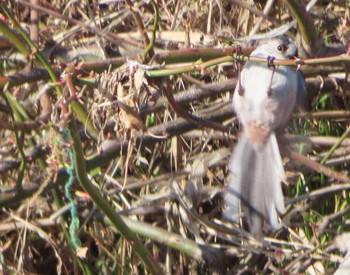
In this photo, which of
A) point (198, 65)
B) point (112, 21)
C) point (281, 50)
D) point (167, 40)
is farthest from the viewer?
point (112, 21)

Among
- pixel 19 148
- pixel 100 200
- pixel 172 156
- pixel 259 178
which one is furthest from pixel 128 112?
pixel 172 156

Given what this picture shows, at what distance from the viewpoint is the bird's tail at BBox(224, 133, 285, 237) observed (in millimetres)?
A: 2902

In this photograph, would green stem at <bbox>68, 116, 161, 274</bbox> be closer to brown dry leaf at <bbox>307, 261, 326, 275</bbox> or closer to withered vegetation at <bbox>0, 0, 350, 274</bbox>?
withered vegetation at <bbox>0, 0, 350, 274</bbox>

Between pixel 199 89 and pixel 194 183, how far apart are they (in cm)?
34

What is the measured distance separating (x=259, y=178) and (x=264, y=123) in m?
0.15

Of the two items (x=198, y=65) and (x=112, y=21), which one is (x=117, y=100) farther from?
(x=112, y=21)

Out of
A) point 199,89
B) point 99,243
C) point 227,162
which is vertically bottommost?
point 99,243

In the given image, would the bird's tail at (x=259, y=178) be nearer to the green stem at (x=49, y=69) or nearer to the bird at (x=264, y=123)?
the bird at (x=264, y=123)

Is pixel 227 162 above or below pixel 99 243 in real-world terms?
above

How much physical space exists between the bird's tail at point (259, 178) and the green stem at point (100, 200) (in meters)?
0.31

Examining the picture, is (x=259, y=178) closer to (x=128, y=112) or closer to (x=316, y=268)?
(x=316, y=268)

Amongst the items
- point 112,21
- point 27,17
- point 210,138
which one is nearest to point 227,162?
point 210,138

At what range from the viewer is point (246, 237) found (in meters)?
3.20

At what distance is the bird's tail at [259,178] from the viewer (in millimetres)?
2902
